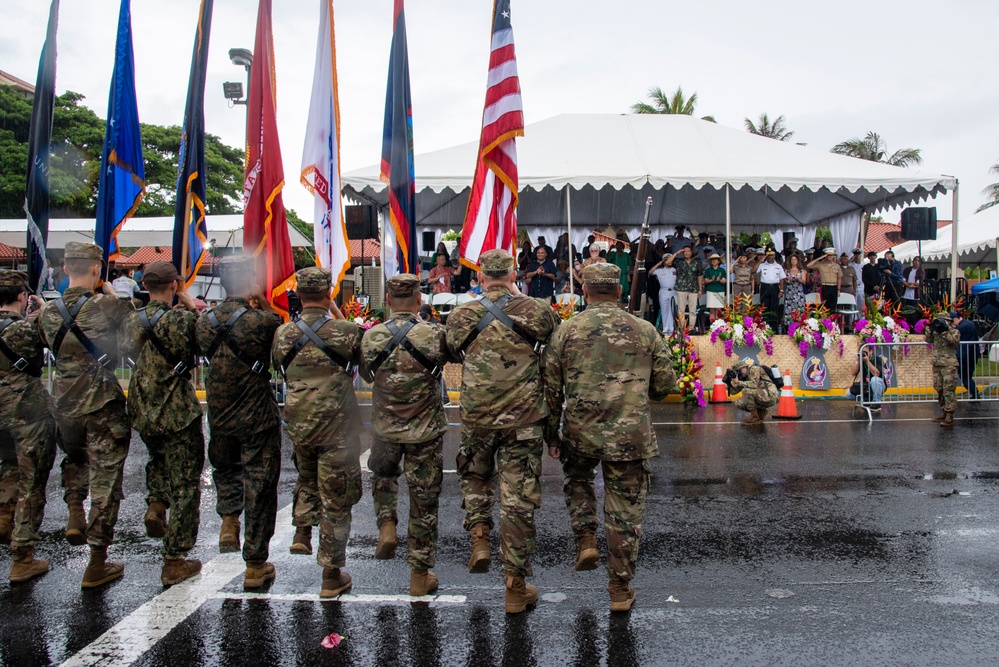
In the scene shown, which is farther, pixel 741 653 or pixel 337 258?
pixel 337 258

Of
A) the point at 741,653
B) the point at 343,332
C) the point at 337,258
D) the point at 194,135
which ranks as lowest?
the point at 741,653

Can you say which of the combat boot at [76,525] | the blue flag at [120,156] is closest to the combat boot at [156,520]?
the combat boot at [76,525]

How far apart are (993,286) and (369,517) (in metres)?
18.9

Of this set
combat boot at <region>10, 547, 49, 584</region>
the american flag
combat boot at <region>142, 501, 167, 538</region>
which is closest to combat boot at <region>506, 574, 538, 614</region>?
combat boot at <region>142, 501, 167, 538</region>

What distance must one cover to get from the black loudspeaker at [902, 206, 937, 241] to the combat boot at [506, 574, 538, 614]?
1616 cm

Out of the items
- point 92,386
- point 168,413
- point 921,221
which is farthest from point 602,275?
point 921,221

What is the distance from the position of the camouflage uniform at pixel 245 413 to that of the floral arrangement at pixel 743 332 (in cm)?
1070

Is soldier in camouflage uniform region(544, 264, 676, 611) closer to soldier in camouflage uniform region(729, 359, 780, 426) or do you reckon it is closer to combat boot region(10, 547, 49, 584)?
combat boot region(10, 547, 49, 584)

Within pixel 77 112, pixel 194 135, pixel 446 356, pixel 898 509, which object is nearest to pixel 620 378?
pixel 446 356

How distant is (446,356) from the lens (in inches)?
194

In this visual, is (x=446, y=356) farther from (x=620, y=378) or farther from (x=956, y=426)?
(x=956, y=426)

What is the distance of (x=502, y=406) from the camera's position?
466 centimetres

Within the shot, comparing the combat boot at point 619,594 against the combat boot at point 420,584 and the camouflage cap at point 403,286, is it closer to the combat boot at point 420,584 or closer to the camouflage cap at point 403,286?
the combat boot at point 420,584

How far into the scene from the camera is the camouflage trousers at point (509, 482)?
14.6 ft
